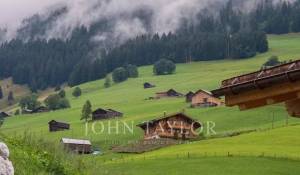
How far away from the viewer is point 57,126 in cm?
10781

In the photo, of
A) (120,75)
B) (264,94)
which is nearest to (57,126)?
(120,75)

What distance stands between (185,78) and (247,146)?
11189cm

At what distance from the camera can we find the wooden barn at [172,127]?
87.3 meters

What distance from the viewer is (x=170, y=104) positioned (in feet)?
399

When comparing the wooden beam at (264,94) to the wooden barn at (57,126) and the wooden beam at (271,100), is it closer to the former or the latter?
the wooden beam at (271,100)

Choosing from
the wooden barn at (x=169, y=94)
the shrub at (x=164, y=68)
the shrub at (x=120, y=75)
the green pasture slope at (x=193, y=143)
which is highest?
the shrub at (x=164, y=68)

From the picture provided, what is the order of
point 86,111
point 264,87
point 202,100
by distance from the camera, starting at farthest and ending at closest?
point 202,100 < point 86,111 < point 264,87

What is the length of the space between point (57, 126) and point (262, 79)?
96.7 metres

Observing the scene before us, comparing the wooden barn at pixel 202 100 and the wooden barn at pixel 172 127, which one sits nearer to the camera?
the wooden barn at pixel 172 127

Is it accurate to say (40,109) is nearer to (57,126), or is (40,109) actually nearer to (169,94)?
(169,94)

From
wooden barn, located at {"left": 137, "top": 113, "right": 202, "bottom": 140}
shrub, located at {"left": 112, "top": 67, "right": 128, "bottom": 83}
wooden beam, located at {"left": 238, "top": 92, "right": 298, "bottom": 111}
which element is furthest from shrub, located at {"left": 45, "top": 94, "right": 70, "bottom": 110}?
wooden beam, located at {"left": 238, "top": 92, "right": 298, "bottom": 111}

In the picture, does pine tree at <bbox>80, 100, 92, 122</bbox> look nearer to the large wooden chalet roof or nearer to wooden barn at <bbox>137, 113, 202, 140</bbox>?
wooden barn at <bbox>137, 113, 202, 140</bbox>

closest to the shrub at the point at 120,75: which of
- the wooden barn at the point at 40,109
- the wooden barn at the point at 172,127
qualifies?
the wooden barn at the point at 40,109

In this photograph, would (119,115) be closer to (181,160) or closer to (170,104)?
(170,104)
